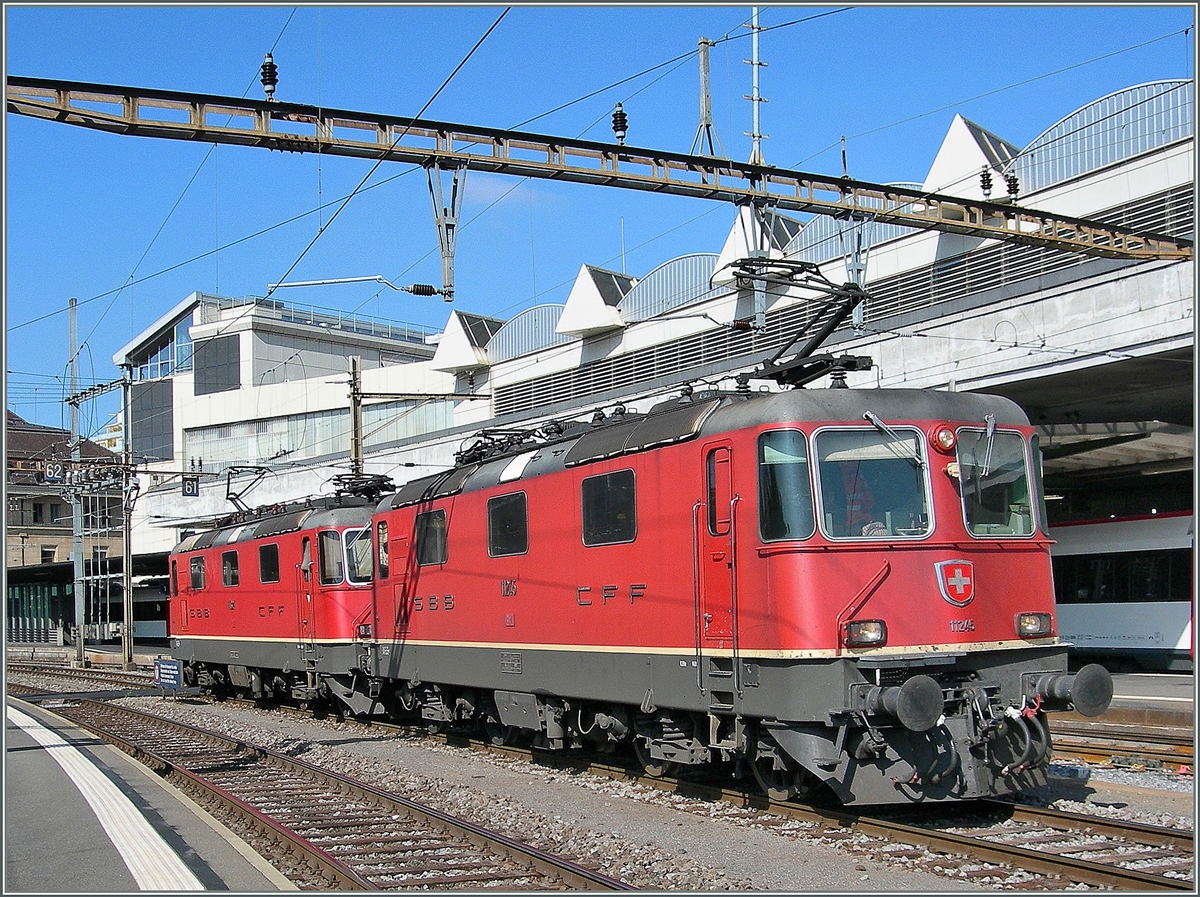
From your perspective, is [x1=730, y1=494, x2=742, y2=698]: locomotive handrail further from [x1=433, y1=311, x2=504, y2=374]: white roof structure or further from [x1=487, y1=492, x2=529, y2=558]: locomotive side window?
[x1=433, y1=311, x2=504, y2=374]: white roof structure

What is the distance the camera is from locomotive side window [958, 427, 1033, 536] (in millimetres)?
9969

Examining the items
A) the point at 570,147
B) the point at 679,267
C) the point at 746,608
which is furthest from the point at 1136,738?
the point at 679,267

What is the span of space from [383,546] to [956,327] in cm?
1120

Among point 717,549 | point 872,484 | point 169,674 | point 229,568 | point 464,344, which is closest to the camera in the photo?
point 872,484

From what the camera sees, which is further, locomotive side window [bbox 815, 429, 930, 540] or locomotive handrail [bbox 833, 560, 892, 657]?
locomotive side window [bbox 815, 429, 930, 540]

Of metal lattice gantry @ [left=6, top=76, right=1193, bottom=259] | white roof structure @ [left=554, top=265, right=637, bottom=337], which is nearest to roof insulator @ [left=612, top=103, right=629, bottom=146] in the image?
metal lattice gantry @ [left=6, top=76, right=1193, bottom=259]

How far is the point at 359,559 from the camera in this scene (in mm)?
19734

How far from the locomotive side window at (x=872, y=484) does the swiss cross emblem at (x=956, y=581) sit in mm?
333

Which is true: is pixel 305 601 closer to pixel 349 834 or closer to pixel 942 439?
pixel 349 834

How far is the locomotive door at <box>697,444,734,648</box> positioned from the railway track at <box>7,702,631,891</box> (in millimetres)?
2466

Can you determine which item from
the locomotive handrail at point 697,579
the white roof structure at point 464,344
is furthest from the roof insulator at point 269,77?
the white roof structure at point 464,344

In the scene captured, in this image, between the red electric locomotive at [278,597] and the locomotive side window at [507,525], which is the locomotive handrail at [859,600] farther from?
the red electric locomotive at [278,597]

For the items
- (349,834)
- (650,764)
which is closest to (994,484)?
(650,764)

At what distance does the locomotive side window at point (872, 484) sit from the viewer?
9602mm
